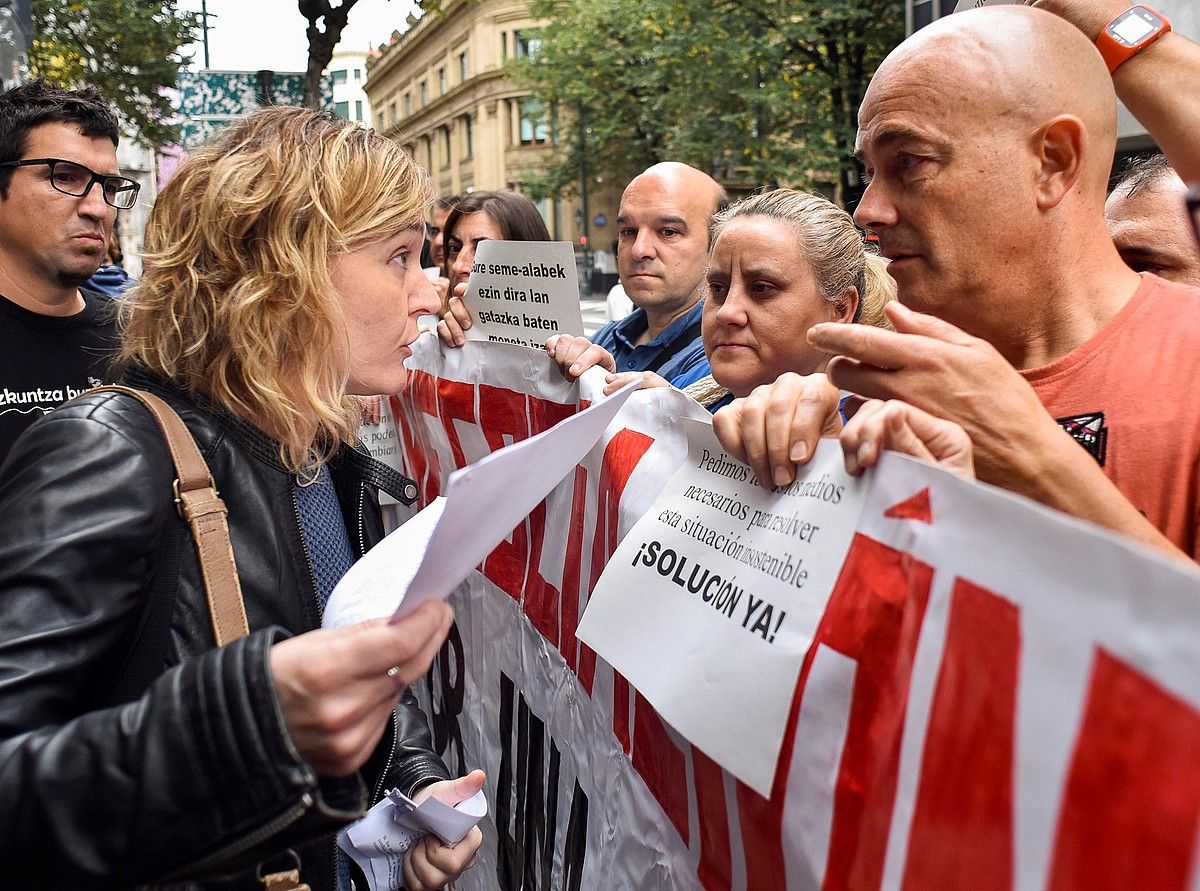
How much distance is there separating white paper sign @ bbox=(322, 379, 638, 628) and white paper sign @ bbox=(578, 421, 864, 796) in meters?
0.19

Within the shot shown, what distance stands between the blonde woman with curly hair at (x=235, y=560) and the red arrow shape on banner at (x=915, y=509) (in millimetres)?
513

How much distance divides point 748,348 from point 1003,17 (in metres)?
1.15

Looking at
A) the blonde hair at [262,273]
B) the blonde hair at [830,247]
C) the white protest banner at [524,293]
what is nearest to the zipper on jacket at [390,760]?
the blonde hair at [262,273]

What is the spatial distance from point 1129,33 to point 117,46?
1320 centimetres

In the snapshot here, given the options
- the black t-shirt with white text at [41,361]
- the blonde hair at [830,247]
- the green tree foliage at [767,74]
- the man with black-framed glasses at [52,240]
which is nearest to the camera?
the blonde hair at [830,247]

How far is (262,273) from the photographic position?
1.69 meters

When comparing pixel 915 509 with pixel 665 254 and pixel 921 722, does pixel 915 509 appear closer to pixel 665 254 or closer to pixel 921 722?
pixel 921 722

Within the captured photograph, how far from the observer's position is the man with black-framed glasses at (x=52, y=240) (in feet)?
11.4

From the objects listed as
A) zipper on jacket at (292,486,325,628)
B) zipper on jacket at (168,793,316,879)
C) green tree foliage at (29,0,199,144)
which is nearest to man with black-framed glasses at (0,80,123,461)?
zipper on jacket at (292,486,325,628)

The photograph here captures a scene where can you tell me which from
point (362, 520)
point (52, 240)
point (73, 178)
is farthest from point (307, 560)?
point (73, 178)

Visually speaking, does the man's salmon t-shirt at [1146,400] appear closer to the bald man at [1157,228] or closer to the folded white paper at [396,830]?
the bald man at [1157,228]

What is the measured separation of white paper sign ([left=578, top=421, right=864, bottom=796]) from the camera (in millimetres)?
1169

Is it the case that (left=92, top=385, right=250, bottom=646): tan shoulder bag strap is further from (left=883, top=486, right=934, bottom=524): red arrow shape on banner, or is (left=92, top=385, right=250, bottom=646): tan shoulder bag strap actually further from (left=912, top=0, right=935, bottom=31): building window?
(left=912, top=0, right=935, bottom=31): building window

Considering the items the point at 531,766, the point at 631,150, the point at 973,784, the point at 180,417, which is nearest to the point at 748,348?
the point at 531,766
